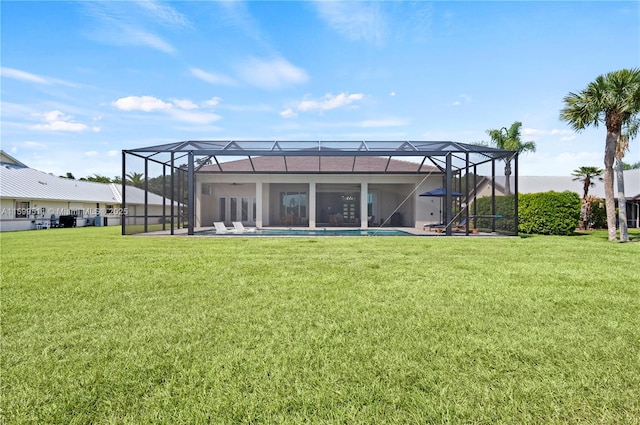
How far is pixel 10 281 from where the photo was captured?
5730 millimetres

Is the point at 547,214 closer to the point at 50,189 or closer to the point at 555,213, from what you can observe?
the point at 555,213

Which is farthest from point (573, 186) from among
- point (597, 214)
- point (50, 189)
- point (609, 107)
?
point (50, 189)

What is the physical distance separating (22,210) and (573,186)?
44316mm

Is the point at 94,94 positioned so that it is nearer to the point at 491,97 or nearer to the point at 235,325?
the point at 235,325

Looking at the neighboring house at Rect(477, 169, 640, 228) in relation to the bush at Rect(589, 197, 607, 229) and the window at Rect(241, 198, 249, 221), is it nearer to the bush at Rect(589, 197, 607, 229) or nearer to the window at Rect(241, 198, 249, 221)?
the bush at Rect(589, 197, 607, 229)

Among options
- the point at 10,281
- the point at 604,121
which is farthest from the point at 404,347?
the point at 604,121

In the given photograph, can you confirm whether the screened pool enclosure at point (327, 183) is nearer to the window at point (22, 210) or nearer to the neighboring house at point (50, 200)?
the neighboring house at point (50, 200)

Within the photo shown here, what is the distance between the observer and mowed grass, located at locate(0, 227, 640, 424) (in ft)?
6.91

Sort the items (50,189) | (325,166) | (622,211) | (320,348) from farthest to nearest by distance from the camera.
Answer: (50,189) < (325,166) < (622,211) < (320,348)

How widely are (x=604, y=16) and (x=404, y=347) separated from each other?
14.8 meters

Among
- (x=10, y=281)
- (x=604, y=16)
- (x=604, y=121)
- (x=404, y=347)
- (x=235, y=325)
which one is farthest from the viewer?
(x=604, y=121)

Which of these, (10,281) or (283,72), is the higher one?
(283,72)

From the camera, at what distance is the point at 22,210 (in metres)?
23.2

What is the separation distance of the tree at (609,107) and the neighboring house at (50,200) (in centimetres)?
2373
